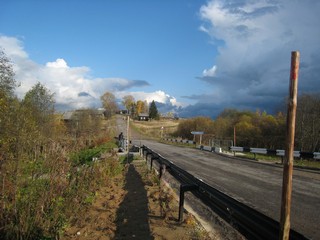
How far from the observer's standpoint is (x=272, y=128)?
46.8m

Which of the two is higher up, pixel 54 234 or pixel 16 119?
pixel 16 119

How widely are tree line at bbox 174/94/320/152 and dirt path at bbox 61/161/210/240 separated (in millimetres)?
28600

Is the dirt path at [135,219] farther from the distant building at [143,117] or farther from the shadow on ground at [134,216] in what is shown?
Result: the distant building at [143,117]

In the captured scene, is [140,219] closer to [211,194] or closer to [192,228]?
[192,228]

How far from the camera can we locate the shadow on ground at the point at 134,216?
7229mm

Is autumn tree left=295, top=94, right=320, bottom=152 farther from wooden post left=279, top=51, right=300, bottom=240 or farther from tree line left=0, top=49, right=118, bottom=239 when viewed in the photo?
wooden post left=279, top=51, right=300, bottom=240

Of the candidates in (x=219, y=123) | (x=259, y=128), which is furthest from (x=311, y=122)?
(x=219, y=123)

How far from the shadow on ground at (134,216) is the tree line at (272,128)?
91.8 ft

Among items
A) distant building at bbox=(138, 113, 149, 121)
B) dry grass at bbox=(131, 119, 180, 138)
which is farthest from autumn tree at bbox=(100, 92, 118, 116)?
dry grass at bbox=(131, 119, 180, 138)

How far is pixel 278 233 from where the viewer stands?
450 cm

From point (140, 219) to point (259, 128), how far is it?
43024 mm

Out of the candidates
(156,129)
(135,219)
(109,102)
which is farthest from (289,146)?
(109,102)

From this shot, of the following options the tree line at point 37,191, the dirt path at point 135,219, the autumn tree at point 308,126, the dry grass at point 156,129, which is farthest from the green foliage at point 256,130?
the tree line at point 37,191

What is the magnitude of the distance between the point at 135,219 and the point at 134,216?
32 cm
